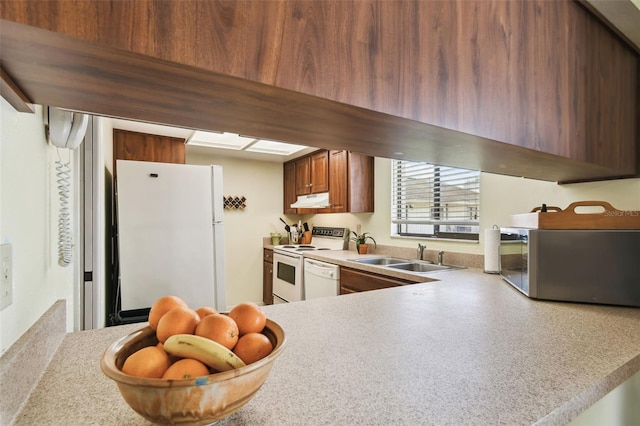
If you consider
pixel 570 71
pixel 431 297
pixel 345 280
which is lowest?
pixel 345 280

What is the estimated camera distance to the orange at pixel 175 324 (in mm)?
497

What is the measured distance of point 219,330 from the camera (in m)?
0.49

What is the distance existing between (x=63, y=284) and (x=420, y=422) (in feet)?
3.64

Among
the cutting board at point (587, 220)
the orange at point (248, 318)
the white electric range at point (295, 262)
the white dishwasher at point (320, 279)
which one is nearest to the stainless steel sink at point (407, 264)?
the white dishwasher at point (320, 279)

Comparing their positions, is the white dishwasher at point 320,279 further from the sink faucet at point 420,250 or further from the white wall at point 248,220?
the white wall at point 248,220

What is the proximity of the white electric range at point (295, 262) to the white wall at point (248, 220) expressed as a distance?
60 cm

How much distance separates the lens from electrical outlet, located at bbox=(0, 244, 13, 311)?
517 millimetres

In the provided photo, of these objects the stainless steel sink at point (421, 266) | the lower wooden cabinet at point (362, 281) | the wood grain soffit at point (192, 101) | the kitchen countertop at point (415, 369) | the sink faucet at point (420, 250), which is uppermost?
the wood grain soffit at point (192, 101)

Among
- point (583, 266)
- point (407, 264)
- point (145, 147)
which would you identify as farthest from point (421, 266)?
point (145, 147)

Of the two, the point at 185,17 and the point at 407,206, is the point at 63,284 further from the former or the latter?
the point at 407,206

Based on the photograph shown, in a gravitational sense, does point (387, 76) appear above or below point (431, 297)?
above

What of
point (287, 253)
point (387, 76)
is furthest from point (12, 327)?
point (287, 253)

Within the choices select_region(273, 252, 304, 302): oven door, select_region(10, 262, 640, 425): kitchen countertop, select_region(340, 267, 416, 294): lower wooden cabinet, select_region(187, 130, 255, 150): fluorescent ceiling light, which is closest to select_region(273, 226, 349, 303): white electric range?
select_region(273, 252, 304, 302): oven door

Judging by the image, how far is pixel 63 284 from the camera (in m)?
0.99
